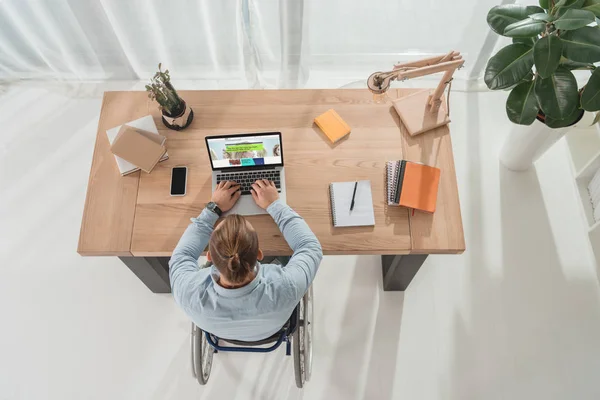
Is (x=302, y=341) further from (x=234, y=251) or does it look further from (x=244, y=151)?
(x=244, y=151)

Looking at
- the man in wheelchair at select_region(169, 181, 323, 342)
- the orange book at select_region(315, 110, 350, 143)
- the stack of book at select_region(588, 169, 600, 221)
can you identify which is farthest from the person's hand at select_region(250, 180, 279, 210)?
the stack of book at select_region(588, 169, 600, 221)

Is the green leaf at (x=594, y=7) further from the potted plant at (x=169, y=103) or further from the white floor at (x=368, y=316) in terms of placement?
the potted plant at (x=169, y=103)

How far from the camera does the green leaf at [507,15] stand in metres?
1.68

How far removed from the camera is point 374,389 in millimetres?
2154

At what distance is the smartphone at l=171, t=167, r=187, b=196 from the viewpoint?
1.77 meters

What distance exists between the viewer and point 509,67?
1643 millimetres

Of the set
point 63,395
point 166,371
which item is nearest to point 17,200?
point 63,395

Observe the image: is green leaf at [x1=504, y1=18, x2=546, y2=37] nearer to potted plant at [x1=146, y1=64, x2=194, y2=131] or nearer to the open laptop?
the open laptop

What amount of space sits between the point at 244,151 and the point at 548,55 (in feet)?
3.61

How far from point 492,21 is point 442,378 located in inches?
62.0

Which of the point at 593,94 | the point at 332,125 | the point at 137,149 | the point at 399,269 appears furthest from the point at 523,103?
the point at 137,149

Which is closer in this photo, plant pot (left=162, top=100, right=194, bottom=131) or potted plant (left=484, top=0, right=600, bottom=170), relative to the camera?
potted plant (left=484, top=0, right=600, bottom=170)

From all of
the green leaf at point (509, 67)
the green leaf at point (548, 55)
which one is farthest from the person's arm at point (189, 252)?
the green leaf at point (548, 55)

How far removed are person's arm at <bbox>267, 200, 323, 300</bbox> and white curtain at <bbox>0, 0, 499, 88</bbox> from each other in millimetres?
1163
